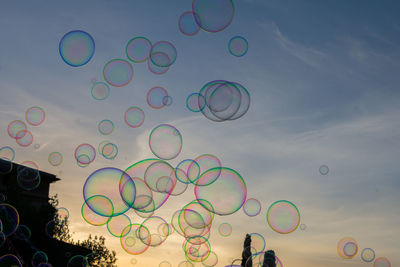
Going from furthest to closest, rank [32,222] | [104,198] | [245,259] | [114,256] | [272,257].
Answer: [114,256] < [32,222] < [245,259] < [272,257] < [104,198]

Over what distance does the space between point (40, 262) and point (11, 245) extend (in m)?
2.29

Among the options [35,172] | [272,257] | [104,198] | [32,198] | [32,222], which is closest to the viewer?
[104,198]

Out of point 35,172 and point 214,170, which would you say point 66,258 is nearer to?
point 35,172

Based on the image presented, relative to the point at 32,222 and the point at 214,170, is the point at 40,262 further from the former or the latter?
the point at 214,170

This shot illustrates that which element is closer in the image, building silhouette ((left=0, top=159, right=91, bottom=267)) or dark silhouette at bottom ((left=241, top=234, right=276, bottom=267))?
dark silhouette at bottom ((left=241, top=234, right=276, bottom=267))

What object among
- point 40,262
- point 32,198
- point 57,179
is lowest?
point 40,262

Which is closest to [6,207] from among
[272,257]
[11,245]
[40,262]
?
[11,245]

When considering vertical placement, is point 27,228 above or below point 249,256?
below

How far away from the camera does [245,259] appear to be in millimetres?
16500

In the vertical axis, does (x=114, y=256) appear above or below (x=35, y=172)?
below

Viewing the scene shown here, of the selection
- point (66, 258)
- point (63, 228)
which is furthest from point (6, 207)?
point (63, 228)

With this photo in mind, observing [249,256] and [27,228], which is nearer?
[249,256]

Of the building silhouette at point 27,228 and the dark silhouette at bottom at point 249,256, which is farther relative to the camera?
the building silhouette at point 27,228

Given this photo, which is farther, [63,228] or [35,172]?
[63,228]
